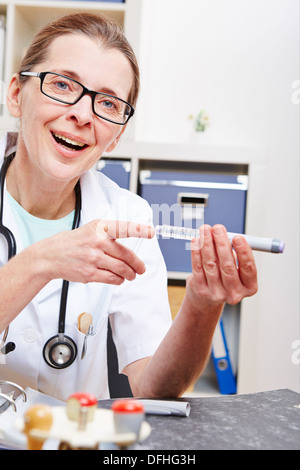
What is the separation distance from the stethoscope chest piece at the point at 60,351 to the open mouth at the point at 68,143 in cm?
33

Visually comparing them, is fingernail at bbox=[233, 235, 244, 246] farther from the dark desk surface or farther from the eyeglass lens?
the eyeglass lens

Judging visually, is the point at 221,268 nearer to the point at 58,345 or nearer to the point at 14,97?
the point at 58,345

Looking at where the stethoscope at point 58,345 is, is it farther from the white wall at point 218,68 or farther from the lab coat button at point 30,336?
the white wall at point 218,68

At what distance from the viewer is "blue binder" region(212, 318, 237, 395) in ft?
5.08

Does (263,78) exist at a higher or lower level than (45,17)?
lower

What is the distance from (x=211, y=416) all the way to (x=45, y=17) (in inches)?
59.8

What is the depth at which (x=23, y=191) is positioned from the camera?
986 millimetres

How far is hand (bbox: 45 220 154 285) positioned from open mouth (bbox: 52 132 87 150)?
0.87 ft

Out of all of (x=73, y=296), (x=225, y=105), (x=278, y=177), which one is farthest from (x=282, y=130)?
(x=73, y=296)

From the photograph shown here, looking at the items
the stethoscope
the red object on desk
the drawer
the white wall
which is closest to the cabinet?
the drawer

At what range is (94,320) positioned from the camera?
923 millimetres

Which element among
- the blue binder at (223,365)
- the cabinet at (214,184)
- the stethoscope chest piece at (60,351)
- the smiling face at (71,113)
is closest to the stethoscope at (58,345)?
the stethoscope chest piece at (60,351)

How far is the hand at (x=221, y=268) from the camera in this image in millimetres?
604
